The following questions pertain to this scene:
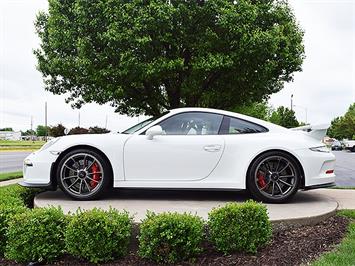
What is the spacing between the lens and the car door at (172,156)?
5070 mm

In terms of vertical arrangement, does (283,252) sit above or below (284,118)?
below

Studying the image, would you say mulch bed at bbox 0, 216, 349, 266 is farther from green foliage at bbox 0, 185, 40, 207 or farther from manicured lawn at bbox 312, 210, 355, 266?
green foliage at bbox 0, 185, 40, 207

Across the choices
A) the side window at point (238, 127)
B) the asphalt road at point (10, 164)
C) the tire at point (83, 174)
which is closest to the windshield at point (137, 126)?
the tire at point (83, 174)

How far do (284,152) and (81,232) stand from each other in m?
2.75

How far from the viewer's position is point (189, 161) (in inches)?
199

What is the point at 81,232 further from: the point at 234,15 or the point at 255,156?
the point at 234,15

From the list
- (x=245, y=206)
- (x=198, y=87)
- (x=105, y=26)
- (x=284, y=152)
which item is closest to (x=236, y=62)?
(x=198, y=87)

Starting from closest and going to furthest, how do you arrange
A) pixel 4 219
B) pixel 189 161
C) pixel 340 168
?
pixel 4 219
pixel 189 161
pixel 340 168

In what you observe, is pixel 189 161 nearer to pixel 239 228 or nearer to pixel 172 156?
pixel 172 156

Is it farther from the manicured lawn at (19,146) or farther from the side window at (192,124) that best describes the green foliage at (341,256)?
the manicured lawn at (19,146)

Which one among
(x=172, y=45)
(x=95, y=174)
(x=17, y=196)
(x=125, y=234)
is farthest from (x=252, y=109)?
(x=125, y=234)

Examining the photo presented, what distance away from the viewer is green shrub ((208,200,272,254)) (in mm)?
3736

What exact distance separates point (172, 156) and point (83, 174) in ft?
3.99

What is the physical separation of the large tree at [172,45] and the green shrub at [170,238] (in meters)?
9.45
